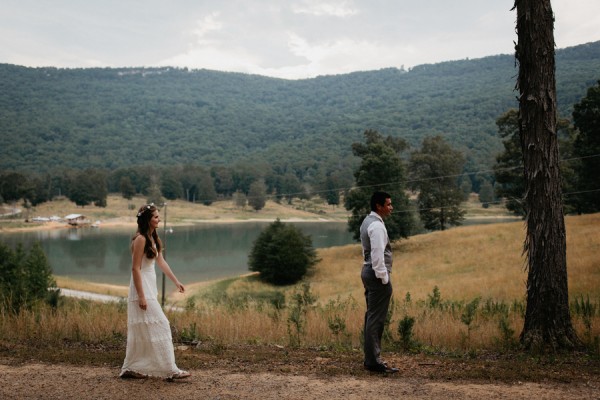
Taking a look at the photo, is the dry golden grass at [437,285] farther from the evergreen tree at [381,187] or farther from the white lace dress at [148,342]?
the white lace dress at [148,342]

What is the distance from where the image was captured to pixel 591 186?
3753cm

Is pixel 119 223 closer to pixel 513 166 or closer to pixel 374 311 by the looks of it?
pixel 513 166

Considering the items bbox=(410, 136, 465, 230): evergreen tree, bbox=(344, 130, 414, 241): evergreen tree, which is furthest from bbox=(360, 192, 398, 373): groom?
bbox=(410, 136, 465, 230): evergreen tree

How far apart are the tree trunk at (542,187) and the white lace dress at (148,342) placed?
4.63 meters

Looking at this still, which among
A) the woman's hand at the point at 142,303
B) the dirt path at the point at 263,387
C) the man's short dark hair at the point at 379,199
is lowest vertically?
the dirt path at the point at 263,387

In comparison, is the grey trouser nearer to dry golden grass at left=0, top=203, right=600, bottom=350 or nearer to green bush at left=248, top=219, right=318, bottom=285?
dry golden grass at left=0, top=203, right=600, bottom=350

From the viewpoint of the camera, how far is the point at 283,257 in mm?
40406

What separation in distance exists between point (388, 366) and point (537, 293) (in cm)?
254

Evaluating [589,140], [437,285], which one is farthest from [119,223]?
[589,140]

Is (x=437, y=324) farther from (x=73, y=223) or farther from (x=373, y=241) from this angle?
(x=73, y=223)

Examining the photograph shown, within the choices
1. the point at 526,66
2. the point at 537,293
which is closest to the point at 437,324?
the point at 537,293

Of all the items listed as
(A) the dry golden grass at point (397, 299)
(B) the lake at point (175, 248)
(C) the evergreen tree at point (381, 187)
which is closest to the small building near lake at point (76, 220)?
(B) the lake at point (175, 248)

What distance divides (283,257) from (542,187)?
1324 inches

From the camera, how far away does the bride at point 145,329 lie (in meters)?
5.69
